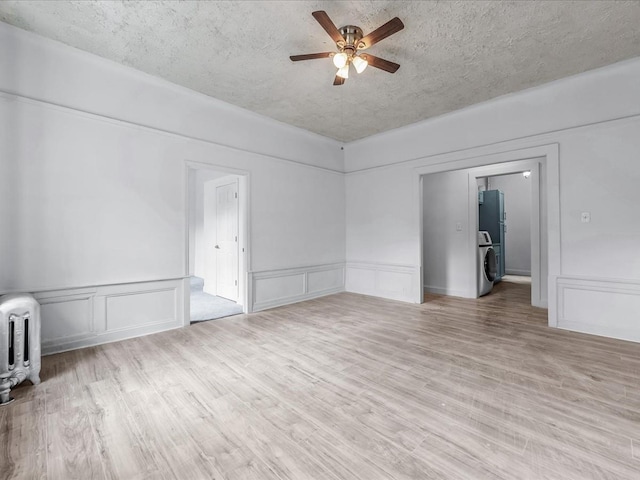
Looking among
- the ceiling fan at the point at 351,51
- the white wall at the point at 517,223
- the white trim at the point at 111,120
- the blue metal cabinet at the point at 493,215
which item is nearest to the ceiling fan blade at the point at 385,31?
the ceiling fan at the point at 351,51

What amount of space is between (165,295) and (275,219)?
6.68 feet

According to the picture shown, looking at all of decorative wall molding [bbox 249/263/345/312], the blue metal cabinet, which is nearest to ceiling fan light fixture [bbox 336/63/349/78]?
decorative wall molding [bbox 249/263/345/312]

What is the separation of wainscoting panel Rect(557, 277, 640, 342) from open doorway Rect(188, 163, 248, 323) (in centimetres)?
435

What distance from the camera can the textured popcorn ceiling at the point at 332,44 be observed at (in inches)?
99.7

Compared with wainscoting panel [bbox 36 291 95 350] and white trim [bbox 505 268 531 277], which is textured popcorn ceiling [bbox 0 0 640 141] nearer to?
wainscoting panel [bbox 36 291 95 350]

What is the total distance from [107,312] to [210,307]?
177 cm

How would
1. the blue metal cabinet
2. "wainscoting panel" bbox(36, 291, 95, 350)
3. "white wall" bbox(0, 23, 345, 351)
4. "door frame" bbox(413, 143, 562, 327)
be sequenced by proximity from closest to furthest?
1. "white wall" bbox(0, 23, 345, 351)
2. "wainscoting panel" bbox(36, 291, 95, 350)
3. "door frame" bbox(413, 143, 562, 327)
4. the blue metal cabinet

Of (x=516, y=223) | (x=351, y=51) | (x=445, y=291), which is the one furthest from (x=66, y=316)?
(x=516, y=223)

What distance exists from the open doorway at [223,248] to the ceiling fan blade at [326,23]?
2.48 m

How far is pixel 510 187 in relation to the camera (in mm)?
8727

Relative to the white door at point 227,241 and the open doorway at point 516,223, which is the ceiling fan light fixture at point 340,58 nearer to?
the white door at point 227,241

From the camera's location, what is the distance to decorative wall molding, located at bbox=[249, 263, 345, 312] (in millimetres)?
4801

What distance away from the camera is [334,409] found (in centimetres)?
210

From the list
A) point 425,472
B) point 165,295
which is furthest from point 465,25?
point 165,295
